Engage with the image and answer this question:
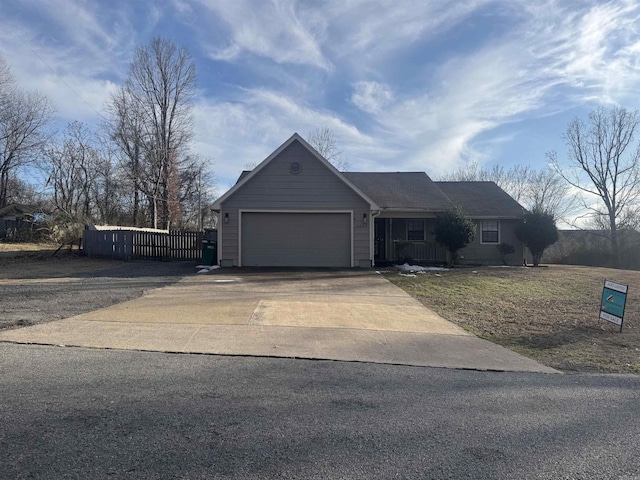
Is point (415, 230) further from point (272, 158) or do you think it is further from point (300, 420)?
point (300, 420)

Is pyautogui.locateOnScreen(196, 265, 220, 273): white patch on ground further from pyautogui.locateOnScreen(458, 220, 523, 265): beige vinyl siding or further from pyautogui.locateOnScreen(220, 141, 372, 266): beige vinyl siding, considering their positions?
pyautogui.locateOnScreen(458, 220, 523, 265): beige vinyl siding

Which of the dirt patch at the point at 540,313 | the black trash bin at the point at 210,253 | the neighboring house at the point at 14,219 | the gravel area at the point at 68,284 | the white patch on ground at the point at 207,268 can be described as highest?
the neighboring house at the point at 14,219

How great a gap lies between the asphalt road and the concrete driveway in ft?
1.95

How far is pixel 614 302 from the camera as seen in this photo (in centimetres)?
812

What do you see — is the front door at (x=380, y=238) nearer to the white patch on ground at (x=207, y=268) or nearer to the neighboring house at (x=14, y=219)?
the white patch on ground at (x=207, y=268)

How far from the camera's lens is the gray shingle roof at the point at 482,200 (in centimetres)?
2069

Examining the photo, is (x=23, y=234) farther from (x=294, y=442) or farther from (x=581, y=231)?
(x=581, y=231)

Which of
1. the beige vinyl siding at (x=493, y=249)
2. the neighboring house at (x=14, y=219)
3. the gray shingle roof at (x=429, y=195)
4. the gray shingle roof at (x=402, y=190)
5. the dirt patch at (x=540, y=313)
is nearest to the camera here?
the dirt patch at (x=540, y=313)

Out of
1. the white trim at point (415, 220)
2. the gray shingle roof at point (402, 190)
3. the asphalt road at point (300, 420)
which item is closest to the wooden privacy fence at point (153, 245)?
the gray shingle roof at point (402, 190)

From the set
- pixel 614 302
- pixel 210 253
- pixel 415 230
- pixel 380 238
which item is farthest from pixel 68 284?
pixel 415 230

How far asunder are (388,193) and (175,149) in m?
21.9

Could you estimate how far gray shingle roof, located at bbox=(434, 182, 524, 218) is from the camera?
67.9 feet

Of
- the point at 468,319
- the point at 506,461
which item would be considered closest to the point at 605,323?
the point at 468,319

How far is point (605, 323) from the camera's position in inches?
340
